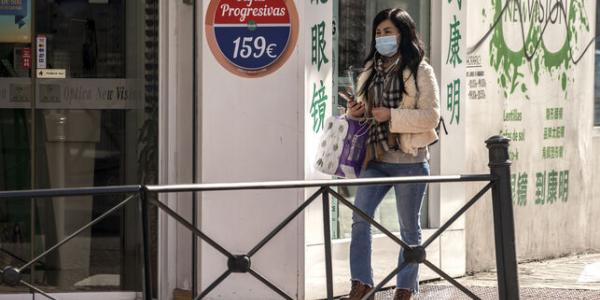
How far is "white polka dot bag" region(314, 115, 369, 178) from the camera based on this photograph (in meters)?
6.50

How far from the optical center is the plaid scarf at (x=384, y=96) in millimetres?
6473

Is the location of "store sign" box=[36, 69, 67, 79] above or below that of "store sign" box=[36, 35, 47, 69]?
below

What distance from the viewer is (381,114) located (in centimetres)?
641

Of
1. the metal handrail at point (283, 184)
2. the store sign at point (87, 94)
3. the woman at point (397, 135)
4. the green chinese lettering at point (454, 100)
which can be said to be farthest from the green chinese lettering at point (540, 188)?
the metal handrail at point (283, 184)

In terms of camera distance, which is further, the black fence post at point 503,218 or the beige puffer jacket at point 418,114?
the beige puffer jacket at point 418,114

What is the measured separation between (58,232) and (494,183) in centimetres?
310

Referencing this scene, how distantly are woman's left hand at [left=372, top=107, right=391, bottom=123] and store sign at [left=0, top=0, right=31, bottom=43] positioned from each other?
91.7 inches

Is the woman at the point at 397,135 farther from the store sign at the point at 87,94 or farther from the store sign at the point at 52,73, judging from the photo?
the store sign at the point at 52,73

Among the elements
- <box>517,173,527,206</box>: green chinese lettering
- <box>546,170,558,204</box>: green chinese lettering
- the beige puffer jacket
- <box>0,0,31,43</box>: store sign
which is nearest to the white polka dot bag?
the beige puffer jacket

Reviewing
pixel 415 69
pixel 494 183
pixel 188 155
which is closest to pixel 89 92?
pixel 188 155

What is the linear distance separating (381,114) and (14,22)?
2477 mm

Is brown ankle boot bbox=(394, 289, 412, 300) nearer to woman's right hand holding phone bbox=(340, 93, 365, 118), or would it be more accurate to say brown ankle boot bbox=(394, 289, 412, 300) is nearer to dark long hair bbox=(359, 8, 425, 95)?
woman's right hand holding phone bbox=(340, 93, 365, 118)

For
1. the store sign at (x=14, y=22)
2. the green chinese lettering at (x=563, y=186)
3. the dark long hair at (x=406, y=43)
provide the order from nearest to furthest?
the dark long hair at (x=406, y=43) < the store sign at (x=14, y=22) < the green chinese lettering at (x=563, y=186)

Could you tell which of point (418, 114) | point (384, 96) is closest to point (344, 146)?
point (384, 96)
